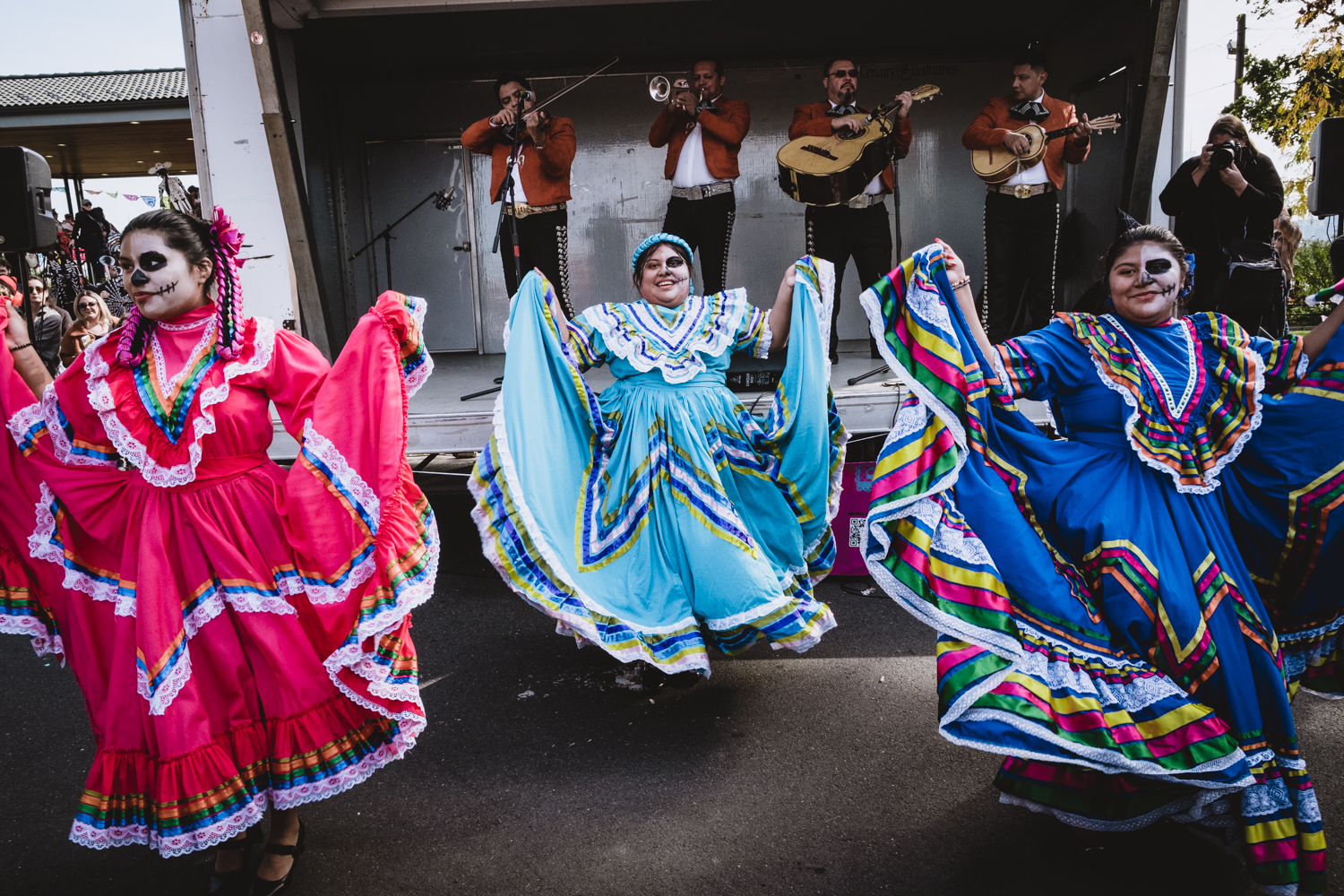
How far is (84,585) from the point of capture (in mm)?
2164

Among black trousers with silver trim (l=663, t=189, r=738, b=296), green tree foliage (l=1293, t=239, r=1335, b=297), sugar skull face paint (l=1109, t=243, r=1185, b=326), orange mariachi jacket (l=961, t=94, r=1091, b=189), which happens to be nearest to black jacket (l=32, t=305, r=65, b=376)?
black trousers with silver trim (l=663, t=189, r=738, b=296)

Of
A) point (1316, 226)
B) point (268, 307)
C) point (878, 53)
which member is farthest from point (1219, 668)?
point (1316, 226)

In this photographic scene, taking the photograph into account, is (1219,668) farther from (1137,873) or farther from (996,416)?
(996,416)

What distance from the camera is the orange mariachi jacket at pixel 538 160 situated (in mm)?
5402

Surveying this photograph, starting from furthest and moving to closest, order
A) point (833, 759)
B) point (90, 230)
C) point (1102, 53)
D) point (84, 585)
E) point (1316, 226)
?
point (1316, 226)
point (90, 230)
point (1102, 53)
point (833, 759)
point (84, 585)

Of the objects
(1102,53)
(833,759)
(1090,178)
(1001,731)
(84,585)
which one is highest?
(1102,53)

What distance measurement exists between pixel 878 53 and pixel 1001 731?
22.8 ft

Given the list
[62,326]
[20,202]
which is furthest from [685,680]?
[62,326]

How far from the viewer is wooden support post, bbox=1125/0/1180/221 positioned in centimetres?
459

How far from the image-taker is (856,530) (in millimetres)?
4637

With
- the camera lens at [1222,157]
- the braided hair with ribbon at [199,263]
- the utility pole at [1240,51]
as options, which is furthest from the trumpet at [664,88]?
the utility pole at [1240,51]

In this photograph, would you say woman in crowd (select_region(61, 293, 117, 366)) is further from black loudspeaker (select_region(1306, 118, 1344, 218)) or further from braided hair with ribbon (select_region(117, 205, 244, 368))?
black loudspeaker (select_region(1306, 118, 1344, 218))

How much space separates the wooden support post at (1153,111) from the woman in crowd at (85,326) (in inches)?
292

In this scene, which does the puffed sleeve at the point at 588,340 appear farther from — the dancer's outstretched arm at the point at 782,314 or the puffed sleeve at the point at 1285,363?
the puffed sleeve at the point at 1285,363
